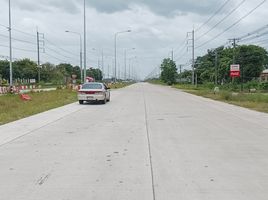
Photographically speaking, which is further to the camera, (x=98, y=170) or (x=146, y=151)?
(x=146, y=151)

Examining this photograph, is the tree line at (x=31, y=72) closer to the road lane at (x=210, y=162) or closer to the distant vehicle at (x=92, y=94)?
the distant vehicle at (x=92, y=94)

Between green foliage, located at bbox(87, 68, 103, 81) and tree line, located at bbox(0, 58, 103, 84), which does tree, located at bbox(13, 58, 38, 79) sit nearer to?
tree line, located at bbox(0, 58, 103, 84)

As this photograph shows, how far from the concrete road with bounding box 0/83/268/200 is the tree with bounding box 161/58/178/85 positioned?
4896 inches

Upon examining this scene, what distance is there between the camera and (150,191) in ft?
21.6

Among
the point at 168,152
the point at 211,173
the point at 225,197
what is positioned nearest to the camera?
the point at 225,197

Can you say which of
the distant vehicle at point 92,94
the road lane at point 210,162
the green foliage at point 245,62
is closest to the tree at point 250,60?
the green foliage at point 245,62

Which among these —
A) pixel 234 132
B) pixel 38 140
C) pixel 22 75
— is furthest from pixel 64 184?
pixel 22 75

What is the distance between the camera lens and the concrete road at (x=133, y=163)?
657cm

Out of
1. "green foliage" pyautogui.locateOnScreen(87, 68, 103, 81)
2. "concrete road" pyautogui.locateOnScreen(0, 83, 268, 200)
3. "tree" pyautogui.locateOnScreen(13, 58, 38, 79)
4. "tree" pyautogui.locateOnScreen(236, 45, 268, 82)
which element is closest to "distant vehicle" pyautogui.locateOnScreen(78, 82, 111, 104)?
"concrete road" pyautogui.locateOnScreen(0, 83, 268, 200)

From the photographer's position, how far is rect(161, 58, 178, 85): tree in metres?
139

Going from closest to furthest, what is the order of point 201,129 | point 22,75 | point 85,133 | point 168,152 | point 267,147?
point 168,152 → point 267,147 → point 85,133 → point 201,129 → point 22,75

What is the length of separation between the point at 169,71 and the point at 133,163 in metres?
131

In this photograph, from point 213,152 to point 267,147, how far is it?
177 cm

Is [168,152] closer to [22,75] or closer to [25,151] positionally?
[25,151]
